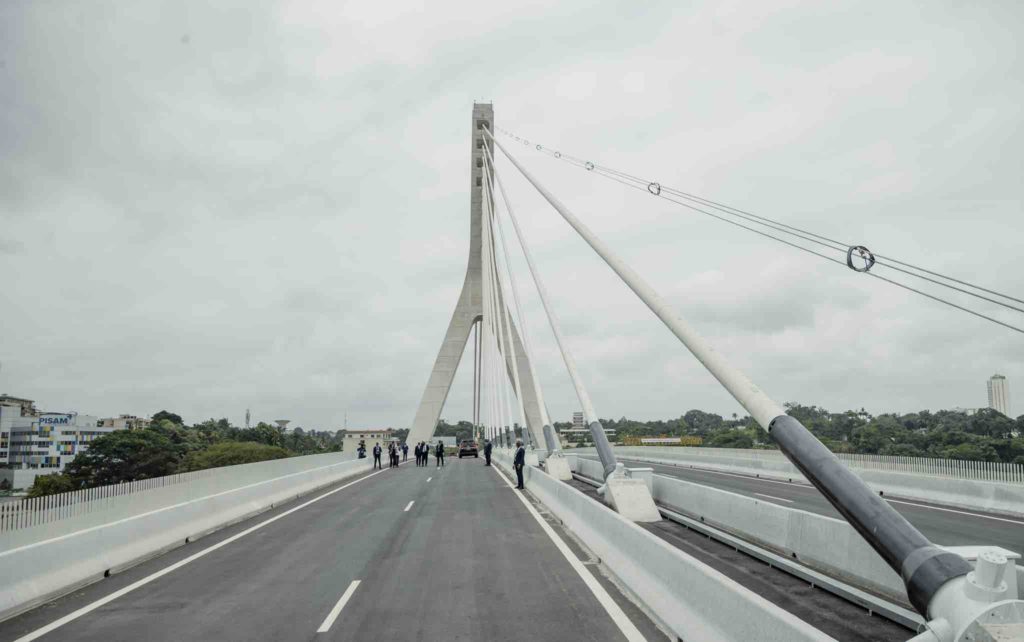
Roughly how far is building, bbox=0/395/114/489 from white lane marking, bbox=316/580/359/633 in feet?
384

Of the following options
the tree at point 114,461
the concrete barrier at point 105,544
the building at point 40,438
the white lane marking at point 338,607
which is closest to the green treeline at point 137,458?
the tree at point 114,461

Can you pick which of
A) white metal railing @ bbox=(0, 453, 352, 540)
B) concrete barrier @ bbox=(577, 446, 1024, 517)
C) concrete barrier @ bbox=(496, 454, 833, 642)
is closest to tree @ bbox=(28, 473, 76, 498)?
white metal railing @ bbox=(0, 453, 352, 540)

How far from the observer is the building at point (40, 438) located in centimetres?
11431

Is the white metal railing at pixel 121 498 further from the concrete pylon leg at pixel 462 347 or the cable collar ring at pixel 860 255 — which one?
the concrete pylon leg at pixel 462 347

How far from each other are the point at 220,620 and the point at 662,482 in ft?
43.3

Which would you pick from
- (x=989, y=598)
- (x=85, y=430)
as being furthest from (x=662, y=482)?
(x=85, y=430)

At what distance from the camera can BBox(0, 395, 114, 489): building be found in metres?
114

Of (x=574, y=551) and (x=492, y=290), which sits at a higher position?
(x=492, y=290)

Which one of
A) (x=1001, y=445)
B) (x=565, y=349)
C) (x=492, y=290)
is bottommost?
(x=1001, y=445)

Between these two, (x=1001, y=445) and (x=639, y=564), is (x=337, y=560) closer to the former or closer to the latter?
(x=639, y=564)

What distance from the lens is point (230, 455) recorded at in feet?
273

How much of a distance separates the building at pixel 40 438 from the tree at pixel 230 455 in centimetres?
3493

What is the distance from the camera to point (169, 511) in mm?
12875

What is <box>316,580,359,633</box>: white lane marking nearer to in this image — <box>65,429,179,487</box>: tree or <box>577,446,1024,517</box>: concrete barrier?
<box>577,446,1024,517</box>: concrete barrier
